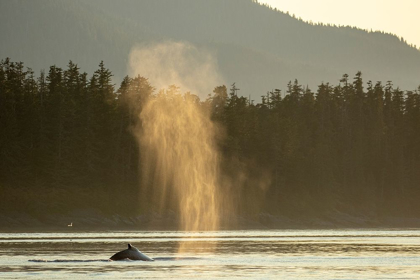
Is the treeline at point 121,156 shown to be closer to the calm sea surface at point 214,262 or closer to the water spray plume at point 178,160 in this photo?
the water spray plume at point 178,160

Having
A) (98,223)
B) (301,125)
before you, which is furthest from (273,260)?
(301,125)

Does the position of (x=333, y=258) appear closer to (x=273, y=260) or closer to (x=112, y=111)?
(x=273, y=260)

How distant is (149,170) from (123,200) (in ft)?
43.7

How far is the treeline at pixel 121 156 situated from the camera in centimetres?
14162

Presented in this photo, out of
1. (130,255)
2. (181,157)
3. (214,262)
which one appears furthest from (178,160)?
(214,262)

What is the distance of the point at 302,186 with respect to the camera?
183250 mm

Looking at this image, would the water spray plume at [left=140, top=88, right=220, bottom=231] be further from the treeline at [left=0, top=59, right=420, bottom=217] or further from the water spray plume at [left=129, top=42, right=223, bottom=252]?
the treeline at [left=0, top=59, right=420, bottom=217]

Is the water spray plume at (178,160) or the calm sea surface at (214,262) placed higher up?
the water spray plume at (178,160)

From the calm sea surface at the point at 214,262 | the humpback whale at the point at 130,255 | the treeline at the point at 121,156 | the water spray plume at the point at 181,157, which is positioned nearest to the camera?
the calm sea surface at the point at 214,262

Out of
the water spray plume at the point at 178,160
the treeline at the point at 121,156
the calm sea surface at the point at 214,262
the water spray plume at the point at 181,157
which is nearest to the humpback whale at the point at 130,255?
the calm sea surface at the point at 214,262

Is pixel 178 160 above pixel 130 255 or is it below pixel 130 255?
above

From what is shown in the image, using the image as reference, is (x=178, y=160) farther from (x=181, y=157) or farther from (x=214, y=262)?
(x=214, y=262)

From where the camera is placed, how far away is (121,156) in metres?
162

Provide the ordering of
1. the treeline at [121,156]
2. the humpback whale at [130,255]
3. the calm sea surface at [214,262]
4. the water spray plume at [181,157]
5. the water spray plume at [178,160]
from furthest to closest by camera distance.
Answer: the water spray plume at [181,157]
the water spray plume at [178,160]
the treeline at [121,156]
the humpback whale at [130,255]
the calm sea surface at [214,262]
